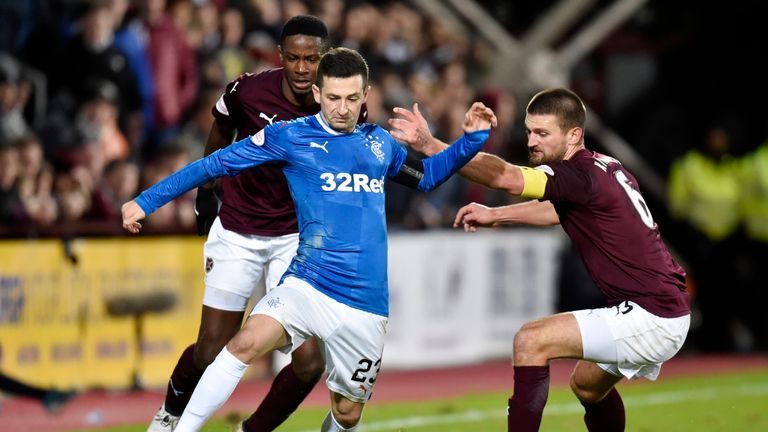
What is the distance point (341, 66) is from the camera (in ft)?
21.0

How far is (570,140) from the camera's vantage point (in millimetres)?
6770

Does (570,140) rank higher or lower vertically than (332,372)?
higher

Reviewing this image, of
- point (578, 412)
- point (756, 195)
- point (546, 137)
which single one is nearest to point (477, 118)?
point (546, 137)

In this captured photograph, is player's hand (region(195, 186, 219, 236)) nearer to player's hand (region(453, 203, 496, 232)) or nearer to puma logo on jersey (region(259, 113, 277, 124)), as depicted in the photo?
puma logo on jersey (region(259, 113, 277, 124))

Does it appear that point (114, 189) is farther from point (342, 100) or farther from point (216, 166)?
point (342, 100)

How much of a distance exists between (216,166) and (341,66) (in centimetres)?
78

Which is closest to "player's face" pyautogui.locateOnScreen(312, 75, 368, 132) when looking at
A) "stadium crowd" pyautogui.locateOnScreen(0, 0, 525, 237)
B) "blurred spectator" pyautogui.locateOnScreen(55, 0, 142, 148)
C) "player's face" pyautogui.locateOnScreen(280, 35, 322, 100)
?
"player's face" pyautogui.locateOnScreen(280, 35, 322, 100)

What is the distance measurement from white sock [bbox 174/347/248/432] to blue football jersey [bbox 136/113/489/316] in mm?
566

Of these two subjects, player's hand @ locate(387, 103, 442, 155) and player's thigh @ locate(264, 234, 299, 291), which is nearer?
player's hand @ locate(387, 103, 442, 155)

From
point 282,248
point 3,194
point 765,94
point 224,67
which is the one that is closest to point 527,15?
point 765,94

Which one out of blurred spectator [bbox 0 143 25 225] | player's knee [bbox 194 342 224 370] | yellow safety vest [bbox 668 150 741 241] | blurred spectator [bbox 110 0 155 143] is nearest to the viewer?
player's knee [bbox 194 342 224 370]

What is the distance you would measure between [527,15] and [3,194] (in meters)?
10.0

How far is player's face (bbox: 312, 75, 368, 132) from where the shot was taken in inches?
252

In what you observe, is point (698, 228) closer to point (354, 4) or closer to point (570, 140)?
point (354, 4)
